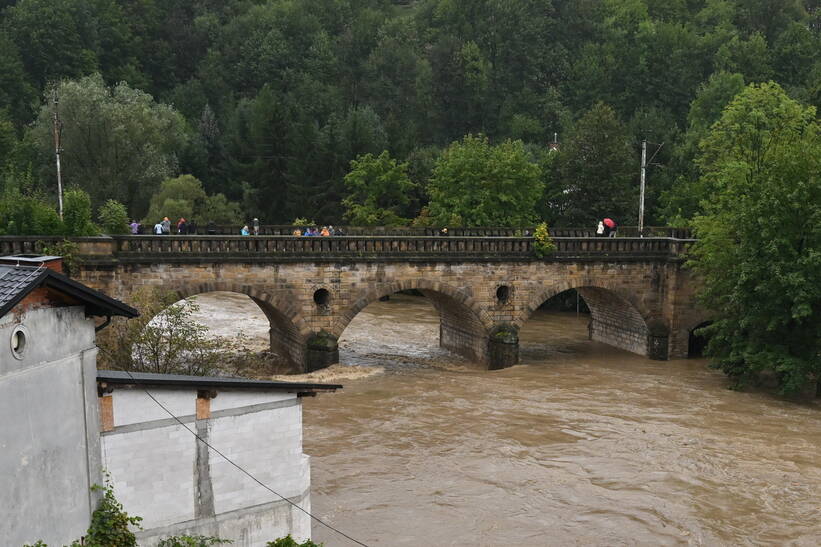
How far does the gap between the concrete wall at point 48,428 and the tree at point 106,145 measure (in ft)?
156

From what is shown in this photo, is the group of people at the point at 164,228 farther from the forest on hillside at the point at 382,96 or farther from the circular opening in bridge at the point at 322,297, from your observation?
the forest on hillside at the point at 382,96

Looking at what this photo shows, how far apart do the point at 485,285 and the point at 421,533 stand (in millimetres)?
18523

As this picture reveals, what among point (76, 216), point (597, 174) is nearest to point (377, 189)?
point (597, 174)

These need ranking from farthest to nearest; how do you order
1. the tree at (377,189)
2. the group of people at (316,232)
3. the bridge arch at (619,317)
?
the tree at (377,189) < the group of people at (316,232) < the bridge arch at (619,317)

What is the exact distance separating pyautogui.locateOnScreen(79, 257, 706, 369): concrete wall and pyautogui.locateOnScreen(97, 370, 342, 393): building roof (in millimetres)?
18856

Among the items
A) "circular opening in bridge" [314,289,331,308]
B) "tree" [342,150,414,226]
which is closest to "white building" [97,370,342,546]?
"circular opening in bridge" [314,289,331,308]

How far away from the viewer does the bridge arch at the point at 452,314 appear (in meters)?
35.1

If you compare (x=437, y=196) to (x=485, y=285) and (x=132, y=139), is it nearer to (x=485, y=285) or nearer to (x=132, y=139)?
(x=485, y=285)

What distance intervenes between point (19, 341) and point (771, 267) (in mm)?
26682

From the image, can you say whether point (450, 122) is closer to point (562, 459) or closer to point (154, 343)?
point (154, 343)

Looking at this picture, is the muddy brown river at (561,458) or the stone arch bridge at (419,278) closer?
the muddy brown river at (561,458)

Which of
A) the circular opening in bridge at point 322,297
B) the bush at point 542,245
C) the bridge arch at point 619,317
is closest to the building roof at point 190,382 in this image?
the circular opening in bridge at point 322,297

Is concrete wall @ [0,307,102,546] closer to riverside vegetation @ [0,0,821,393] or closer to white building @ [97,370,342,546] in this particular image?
white building @ [97,370,342,546]

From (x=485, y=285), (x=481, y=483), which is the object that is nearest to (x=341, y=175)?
(x=485, y=285)
